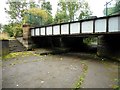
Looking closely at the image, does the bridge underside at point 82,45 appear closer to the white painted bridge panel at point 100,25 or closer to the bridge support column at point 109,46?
the bridge support column at point 109,46

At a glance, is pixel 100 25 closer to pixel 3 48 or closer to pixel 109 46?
pixel 109 46

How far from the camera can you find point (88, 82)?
9.56 meters

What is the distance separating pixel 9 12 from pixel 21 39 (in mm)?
18286

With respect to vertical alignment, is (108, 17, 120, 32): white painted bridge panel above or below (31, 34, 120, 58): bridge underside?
above

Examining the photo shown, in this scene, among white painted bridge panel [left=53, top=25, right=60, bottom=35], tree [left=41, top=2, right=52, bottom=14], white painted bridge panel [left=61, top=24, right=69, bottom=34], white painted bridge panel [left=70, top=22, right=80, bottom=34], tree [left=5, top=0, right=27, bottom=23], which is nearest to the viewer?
white painted bridge panel [left=70, top=22, right=80, bottom=34]

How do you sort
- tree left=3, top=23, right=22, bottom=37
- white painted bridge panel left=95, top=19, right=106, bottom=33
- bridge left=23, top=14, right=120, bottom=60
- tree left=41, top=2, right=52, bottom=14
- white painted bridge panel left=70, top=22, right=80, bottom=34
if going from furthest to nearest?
tree left=41, top=2, right=52, bottom=14 < tree left=3, top=23, right=22, bottom=37 < white painted bridge panel left=70, top=22, right=80, bottom=34 < white painted bridge panel left=95, top=19, right=106, bottom=33 < bridge left=23, top=14, right=120, bottom=60

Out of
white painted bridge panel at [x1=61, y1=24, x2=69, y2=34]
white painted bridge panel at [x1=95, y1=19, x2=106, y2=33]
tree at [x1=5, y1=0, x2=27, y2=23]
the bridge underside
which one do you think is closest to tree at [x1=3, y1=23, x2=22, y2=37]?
tree at [x1=5, y1=0, x2=27, y2=23]

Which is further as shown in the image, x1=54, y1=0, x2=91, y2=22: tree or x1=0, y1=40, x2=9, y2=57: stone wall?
x1=54, y1=0, x2=91, y2=22: tree

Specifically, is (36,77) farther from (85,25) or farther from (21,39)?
(21,39)

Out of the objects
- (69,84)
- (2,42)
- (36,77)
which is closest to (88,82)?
(69,84)

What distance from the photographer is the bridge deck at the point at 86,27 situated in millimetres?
14279

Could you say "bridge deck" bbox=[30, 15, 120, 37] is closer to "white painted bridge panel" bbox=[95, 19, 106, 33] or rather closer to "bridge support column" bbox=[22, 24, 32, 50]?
"white painted bridge panel" bbox=[95, 19, 106, 33]

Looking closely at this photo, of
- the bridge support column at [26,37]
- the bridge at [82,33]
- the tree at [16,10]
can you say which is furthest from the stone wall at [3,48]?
the tree at [16,10]

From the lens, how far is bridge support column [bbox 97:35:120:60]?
18784 millimetres
